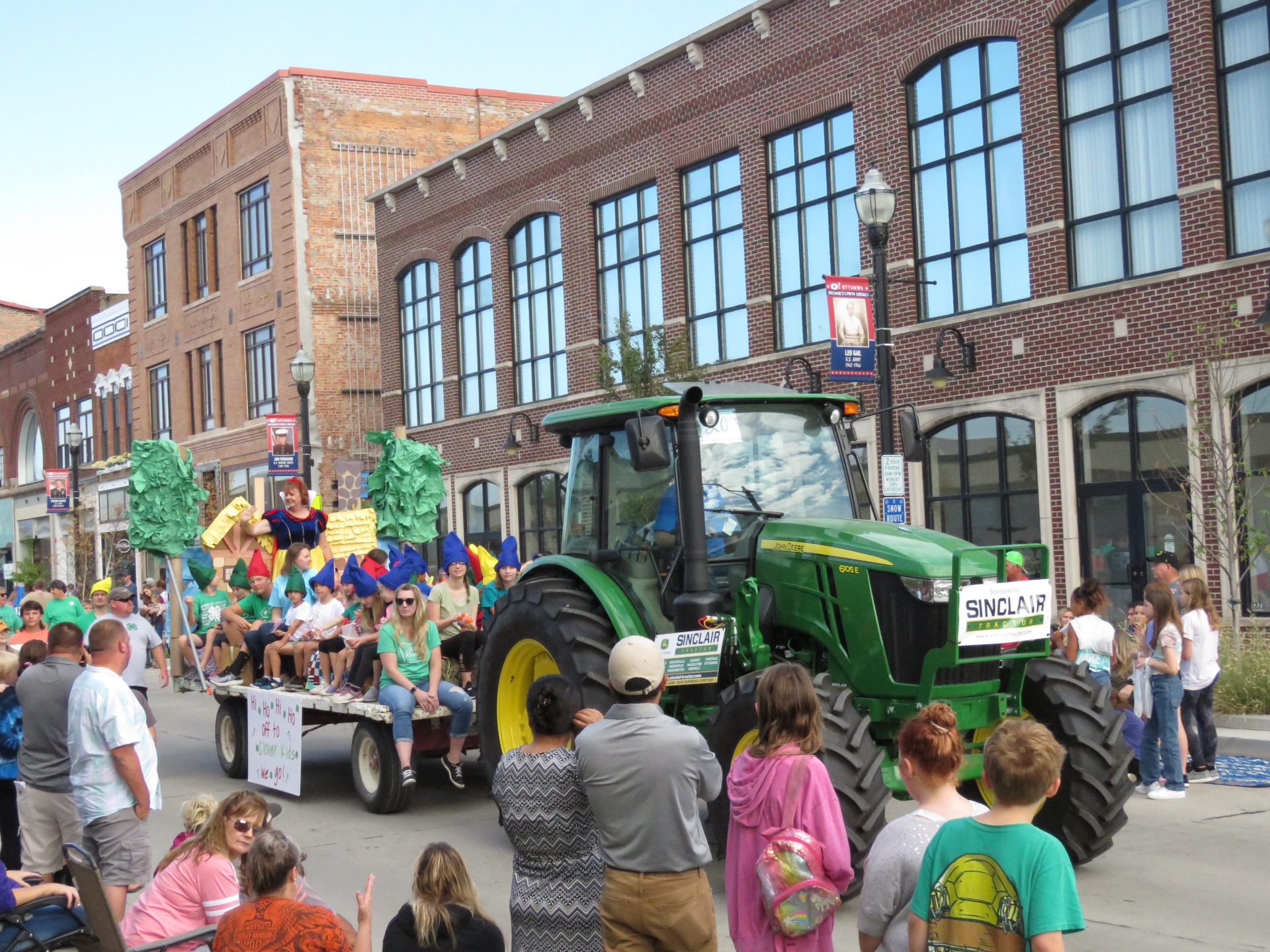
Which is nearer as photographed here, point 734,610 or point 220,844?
point 220,844

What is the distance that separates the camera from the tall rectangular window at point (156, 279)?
45.1 m

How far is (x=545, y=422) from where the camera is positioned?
10.1m

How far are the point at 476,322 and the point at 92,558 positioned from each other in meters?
21.6

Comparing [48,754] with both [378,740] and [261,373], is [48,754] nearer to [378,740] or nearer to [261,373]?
[378,740]

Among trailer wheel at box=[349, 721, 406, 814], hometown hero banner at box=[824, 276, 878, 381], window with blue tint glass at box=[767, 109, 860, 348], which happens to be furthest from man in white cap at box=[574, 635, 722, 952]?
window with blue tint glass at box=[767, 109, 860, 348]

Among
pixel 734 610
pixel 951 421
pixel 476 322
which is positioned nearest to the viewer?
pixel 734 610

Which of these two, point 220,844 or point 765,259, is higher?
point 765,259

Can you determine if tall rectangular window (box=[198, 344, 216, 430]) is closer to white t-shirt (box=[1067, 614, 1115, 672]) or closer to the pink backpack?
white t-shirt (box=[1067, 614, 1115, 672])

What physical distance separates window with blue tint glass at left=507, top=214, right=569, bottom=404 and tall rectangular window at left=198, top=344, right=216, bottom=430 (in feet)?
49.6

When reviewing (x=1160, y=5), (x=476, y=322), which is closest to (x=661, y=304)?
(x=476, y=322)

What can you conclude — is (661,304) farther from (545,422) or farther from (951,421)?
(545,422)

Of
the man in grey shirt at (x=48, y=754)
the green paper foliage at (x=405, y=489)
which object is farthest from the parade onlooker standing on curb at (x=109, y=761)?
the green paper foliage at (x=405, y=489)

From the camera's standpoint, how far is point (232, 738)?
12914 mm

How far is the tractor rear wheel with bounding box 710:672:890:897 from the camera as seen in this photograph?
7062 mm
